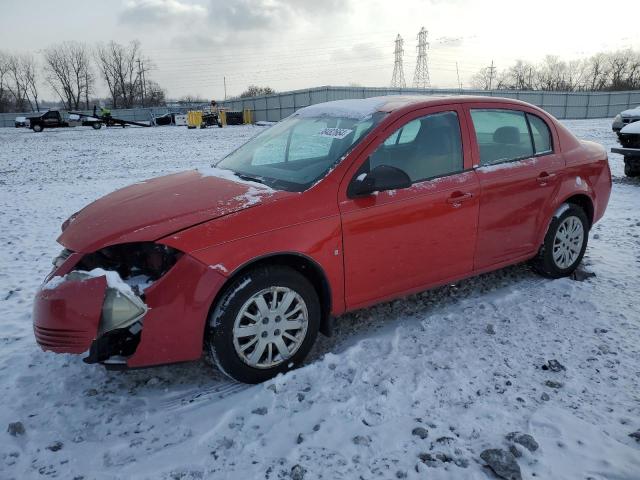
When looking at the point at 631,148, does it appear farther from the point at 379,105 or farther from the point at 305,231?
the point at 305,231

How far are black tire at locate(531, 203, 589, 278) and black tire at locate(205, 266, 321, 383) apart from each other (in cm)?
246

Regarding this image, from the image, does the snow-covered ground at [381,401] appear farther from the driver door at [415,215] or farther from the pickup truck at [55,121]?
the pickup truck at [55,121]

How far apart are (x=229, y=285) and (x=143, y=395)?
90 centimetres

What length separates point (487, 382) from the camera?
9.74ft

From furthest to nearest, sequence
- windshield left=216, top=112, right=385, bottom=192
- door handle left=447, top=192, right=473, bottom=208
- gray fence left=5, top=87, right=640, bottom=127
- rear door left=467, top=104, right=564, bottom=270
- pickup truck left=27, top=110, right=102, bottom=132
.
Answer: gray fence left=5, top=87, right=640, bottom=127 < pickup truck left=27, top=110, right=102, bottom=132 < rear door left=467, top=104, right=564, bottom=270 < door handle left=447, top=192, right=473, bottom=208 < windshield left=216, top=112, right=385, bottom=192

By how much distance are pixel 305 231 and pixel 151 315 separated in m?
A: 1.01

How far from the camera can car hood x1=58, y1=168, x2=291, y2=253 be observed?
2.79 meters

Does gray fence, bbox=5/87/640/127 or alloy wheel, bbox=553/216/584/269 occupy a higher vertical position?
gray fence, bbox=5/87/640/127

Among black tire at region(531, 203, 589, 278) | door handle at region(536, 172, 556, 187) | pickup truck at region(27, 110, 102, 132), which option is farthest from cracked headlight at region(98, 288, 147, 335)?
pickup truck at region(27, 110, 102, 132)

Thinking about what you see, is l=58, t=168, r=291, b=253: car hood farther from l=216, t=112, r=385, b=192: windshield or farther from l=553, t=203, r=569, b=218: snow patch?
l=553, t=203, r=569, b=218: snow patch

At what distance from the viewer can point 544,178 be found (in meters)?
4.19

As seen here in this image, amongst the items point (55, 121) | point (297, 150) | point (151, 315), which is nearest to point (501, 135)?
point (297, 150)

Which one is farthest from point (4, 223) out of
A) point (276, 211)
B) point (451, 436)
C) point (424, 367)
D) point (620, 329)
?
point (620, 329)

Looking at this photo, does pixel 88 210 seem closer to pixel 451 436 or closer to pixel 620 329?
pixel 451 436
